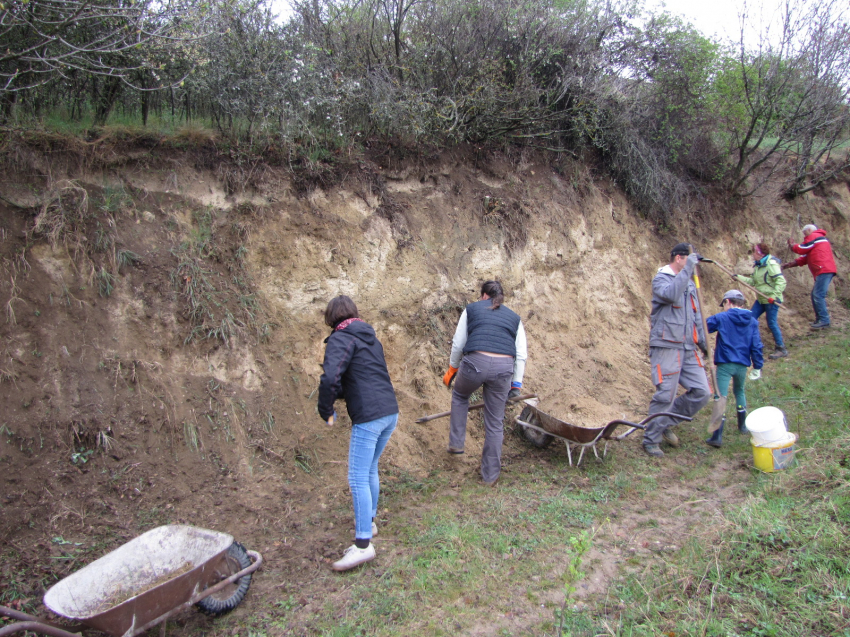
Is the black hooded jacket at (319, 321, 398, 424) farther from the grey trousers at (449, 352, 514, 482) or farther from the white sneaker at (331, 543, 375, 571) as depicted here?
the grey trousers at (449, 352, 514, 482)

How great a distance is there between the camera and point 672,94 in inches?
405

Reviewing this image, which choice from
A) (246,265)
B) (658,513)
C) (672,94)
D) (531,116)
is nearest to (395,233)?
(246,265)

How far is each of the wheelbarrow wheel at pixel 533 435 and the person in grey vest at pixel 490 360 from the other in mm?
718

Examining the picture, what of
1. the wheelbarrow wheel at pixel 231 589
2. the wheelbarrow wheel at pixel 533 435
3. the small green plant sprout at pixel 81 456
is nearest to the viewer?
the wheelbarrow wheel at pixel 231 589

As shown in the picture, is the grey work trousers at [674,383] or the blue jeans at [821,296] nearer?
the grey work trousers at [674,383]

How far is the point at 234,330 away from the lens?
5.86 metres

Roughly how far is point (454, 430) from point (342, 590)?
222 cm

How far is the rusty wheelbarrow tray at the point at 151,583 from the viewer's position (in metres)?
3.07

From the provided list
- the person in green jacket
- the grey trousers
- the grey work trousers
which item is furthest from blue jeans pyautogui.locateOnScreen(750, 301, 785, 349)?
the grey trousers

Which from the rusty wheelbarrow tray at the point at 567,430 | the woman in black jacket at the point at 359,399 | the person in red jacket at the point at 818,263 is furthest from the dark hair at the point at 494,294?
the person in red jacket at the point at 818,263

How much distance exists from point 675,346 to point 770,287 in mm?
4431

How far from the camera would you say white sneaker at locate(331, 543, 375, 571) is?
408 cm

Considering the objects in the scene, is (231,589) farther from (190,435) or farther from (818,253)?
(818,253)

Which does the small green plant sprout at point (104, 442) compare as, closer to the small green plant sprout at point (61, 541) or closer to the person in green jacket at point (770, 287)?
the small green plant sprout at point (61, 541)
